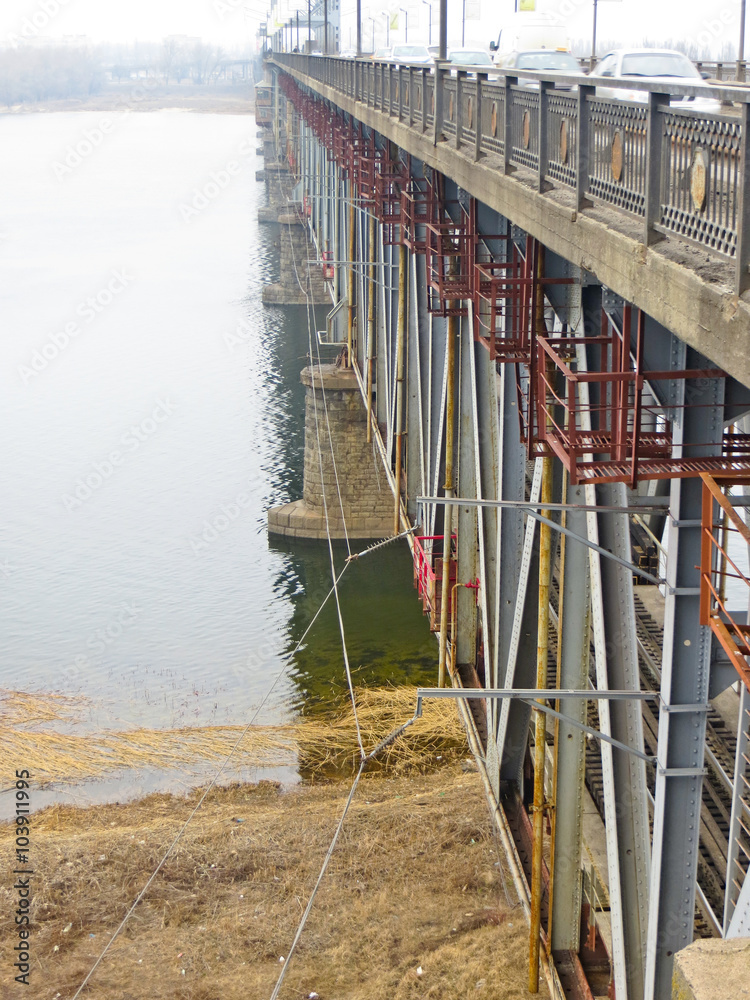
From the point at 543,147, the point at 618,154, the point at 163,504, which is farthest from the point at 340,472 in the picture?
the point at 618,154

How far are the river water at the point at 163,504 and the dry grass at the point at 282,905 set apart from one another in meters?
4.13

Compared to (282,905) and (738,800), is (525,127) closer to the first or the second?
(738,800)

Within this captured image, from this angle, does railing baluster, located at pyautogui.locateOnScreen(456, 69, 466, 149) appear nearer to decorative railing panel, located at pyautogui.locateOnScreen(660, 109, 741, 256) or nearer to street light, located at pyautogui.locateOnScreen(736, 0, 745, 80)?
decorative railing panel, located at pyautogui.locateOnScreen(660, 109, 741, 256)

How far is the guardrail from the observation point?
5.00m

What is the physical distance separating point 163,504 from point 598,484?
29.7m

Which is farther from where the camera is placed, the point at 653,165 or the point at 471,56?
the point at 471,56

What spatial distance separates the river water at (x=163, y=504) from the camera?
26.1 m

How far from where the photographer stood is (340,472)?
103 feet

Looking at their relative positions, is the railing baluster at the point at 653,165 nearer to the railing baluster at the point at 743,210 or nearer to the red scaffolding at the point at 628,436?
the red scaffolding at the point at 628,436

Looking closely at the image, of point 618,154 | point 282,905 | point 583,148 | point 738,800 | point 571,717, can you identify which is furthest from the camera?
point 282,905

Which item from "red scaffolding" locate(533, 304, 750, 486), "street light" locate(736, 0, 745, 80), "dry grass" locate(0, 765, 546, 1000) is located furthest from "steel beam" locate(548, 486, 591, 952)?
"street light" locate(736, 0, 745, 80)

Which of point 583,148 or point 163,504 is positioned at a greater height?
point 583,148

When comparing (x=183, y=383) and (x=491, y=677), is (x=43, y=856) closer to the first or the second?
(x=491, y=677)

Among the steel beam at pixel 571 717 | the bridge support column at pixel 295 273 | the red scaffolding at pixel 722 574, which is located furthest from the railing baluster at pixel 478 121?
the bridge support column at pixel 295 273
